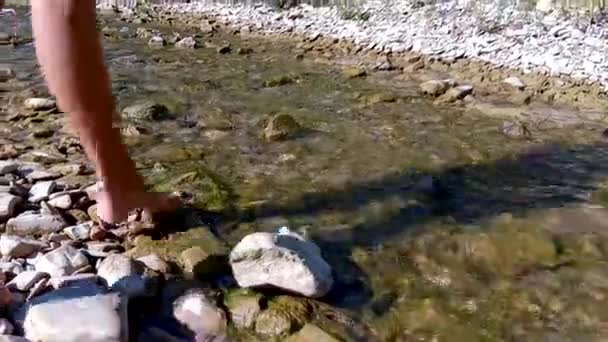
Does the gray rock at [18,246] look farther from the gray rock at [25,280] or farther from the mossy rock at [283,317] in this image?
the mossy rock at [283,317]

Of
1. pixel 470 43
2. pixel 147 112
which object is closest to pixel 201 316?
pixel 147 112

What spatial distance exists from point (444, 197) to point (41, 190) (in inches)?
66.4

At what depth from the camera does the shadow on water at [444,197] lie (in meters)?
2.97

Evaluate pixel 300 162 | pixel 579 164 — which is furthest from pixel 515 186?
pixel 300 162

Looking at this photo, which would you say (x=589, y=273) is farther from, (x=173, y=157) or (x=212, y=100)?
(x=212, y=100)

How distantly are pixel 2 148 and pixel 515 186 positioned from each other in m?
2.45

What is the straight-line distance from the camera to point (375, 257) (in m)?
2.91

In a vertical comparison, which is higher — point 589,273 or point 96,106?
point 96,106

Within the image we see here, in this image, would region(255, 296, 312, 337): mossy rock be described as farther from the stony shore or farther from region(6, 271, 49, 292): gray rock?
the stony shore

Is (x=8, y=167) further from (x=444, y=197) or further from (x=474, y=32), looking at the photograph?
(x=474, y=32)

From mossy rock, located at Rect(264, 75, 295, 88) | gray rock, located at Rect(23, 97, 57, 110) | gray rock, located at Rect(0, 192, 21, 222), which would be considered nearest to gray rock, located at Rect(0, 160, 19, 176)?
gray rock, located at Rect(0, 192, 21, 222)

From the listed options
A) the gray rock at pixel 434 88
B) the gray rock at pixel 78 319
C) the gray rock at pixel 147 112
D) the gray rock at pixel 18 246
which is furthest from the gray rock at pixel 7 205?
the gray rock at pixel 434 88

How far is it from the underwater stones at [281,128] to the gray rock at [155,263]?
1742 millimetres

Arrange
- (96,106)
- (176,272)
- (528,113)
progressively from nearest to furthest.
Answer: (96,106), (176,272), (528,113)
